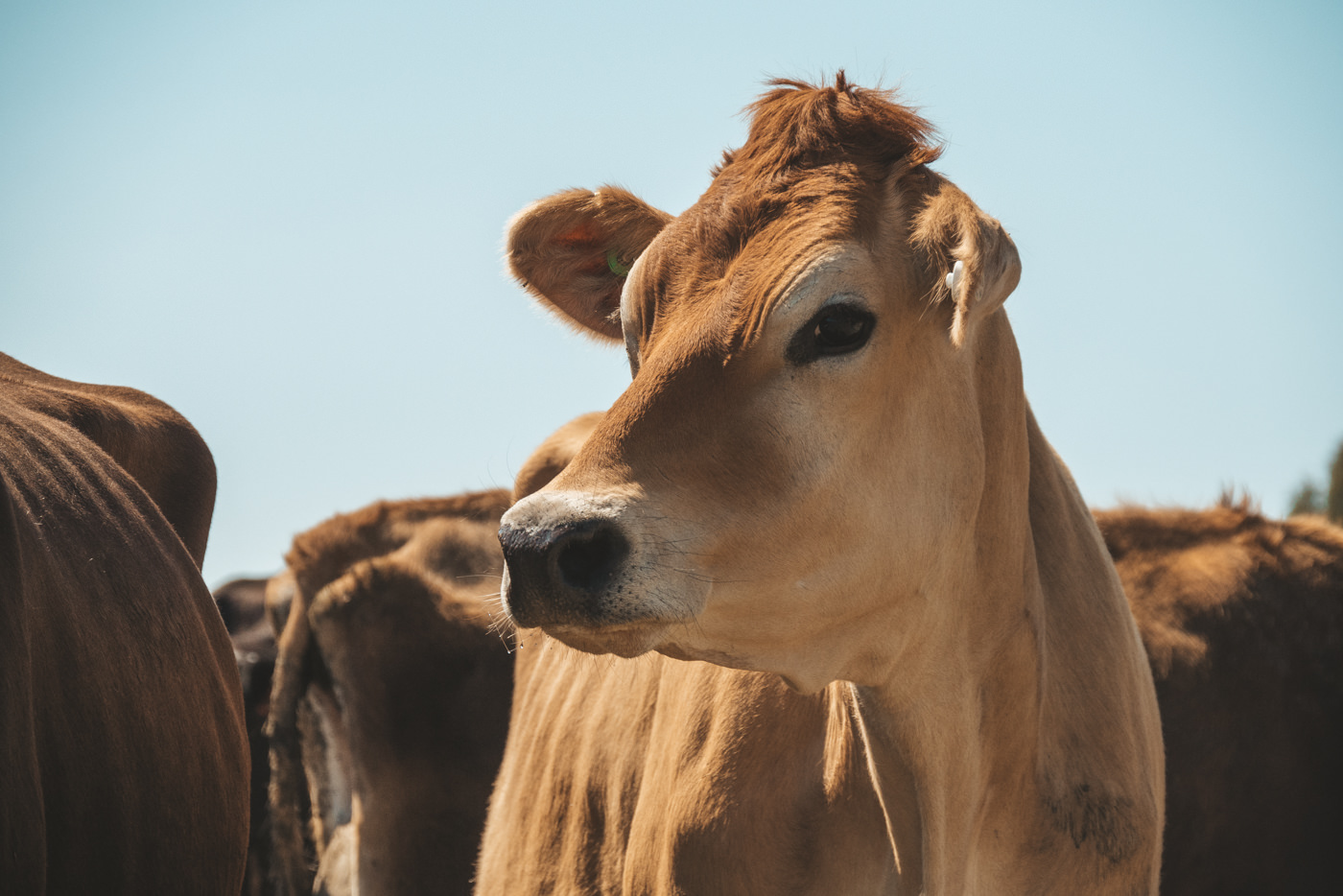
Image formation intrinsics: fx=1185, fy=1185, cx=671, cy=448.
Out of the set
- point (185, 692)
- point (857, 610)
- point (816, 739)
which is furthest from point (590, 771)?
point (857, 610)

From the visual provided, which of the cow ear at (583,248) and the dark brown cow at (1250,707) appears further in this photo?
the dark brown cow at (1250,707)

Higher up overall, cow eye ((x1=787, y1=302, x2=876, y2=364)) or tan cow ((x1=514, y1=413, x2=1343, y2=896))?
cow eye ((x1=787, y1=302, x2=876, y2=364))

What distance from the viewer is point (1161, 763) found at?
366 cm

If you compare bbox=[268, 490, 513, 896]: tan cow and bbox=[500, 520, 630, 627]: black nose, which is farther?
bbox=[268, 490, 513, 896]: tan cow

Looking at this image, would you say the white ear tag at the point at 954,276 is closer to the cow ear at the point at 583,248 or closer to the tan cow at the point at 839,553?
the tan cow at the point at 839,553

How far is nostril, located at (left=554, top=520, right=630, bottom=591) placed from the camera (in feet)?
7.48

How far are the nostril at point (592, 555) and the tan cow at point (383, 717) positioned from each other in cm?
410

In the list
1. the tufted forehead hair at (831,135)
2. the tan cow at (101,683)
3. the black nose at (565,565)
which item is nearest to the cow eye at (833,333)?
the tufted forehead hair at (831,135)

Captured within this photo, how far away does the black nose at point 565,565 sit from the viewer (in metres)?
2.27

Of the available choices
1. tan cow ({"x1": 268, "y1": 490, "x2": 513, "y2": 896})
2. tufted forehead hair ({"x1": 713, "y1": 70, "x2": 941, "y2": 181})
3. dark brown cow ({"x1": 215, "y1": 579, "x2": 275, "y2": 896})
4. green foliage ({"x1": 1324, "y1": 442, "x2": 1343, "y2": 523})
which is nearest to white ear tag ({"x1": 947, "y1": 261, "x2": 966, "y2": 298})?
tufted forehead hair ({"x1": 713, "y1": 70, "x2": 941, "y2": 181})

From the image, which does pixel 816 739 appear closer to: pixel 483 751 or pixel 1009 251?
pixel 1009 251

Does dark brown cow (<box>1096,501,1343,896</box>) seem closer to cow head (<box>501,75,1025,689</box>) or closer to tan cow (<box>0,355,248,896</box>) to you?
cow head (<box>501,75,1025,689</box>)

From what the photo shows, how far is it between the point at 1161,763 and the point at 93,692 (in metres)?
3.01

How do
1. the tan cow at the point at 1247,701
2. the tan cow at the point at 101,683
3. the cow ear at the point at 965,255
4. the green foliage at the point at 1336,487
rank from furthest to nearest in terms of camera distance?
1. the green foliage at the point at 1336,487
2. the tan cow at the point at 1247,701
3. the cow ear at the point at 965,255
4. the tan cow at the point at 101,683
